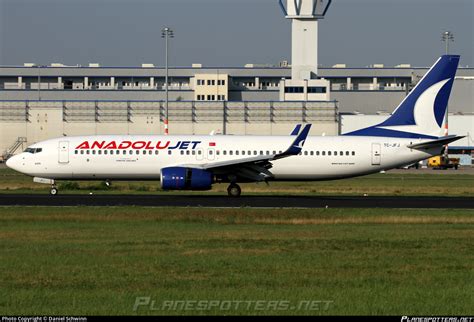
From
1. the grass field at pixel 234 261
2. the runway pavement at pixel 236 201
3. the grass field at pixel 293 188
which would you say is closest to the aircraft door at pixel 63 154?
the runway pavement at pixel 236 201

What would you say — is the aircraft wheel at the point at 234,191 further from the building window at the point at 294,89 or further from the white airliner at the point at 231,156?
the building window at the point at 294,89

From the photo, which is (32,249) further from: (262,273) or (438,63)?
(438,63)

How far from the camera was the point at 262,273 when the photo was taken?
22.0 meters

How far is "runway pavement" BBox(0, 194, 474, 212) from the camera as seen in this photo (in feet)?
142

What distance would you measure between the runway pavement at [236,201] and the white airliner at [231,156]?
4.50ft

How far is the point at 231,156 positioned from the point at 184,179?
4282 mm

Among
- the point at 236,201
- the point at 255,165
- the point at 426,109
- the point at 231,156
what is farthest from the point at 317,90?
the point at 236,201

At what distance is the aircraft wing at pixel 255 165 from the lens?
48219mm

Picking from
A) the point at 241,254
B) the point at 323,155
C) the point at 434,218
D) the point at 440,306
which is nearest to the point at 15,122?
the point at 323,155

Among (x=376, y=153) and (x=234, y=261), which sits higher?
(x=376, y=153)
